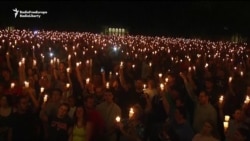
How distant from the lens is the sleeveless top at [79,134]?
6.95 metres

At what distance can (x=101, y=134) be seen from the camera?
7348 millimetres

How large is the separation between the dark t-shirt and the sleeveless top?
0.20 meters

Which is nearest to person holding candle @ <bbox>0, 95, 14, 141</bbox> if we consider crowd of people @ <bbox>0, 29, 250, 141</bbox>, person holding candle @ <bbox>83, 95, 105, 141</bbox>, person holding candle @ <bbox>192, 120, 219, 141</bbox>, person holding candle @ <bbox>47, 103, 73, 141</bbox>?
crowd of people @ <bbox>0, 29, 250, 141</bbox>

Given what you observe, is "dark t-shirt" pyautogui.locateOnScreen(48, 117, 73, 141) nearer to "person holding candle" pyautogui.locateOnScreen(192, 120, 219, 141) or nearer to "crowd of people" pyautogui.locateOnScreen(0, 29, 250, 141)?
"crowd of people" pyautogui.locateOnScreen(0, 29, 250, 141)

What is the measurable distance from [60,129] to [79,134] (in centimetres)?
35

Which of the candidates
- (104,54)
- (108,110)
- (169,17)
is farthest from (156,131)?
(169,17)

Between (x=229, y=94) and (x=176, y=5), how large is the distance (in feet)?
168

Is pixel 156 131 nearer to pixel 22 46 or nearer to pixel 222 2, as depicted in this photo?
pixel 22 46

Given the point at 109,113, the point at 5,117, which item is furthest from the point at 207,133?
the point at 5,117

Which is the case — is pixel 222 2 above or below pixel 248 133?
above

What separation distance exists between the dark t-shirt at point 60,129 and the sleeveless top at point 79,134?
20cm

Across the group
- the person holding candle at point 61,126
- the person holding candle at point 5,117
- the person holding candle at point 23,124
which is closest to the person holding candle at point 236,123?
the person holding candle at point 61,126

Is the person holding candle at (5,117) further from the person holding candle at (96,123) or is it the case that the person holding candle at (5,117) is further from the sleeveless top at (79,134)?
the person holding candle at (96,123)

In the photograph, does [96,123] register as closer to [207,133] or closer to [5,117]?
[5,117]
